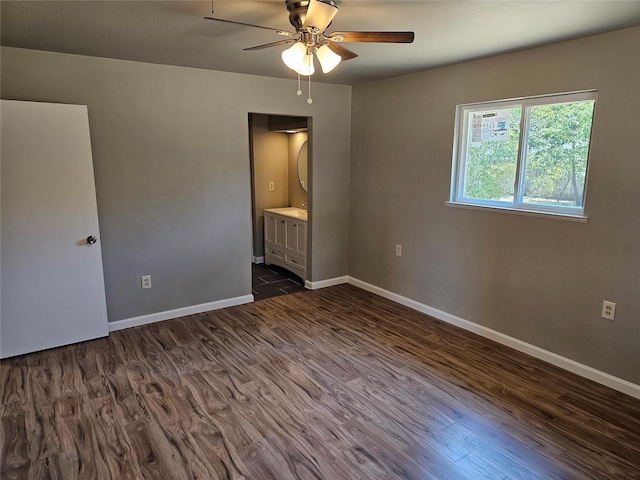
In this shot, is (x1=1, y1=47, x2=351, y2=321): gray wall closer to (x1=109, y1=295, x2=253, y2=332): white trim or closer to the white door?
(x1=109, y1=295, x2=253, y2=332): white trim

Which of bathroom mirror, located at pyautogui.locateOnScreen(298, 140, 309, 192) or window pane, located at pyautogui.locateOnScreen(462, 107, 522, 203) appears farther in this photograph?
bathroom mirror, located at pyautogui.locateOnScreen(298, 140, 309, 192)

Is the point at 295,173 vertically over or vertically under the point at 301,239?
over

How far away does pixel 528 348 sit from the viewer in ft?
10.5

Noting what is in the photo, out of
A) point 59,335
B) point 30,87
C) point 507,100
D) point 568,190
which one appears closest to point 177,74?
point 30,87

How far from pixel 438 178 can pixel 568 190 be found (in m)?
1.11

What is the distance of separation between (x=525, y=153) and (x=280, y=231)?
10.2 feet

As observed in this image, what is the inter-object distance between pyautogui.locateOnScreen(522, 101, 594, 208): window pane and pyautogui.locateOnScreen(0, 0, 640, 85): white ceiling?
505mm

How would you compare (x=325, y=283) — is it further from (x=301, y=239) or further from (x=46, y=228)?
(x=46, y=228)

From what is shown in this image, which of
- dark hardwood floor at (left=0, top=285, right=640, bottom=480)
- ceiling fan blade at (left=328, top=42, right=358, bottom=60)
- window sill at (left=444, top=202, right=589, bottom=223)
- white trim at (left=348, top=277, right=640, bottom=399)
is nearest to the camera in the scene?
dark hardwood floor at (left=0, top=285, right=640, bottom=480)

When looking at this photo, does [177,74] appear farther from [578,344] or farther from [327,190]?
[578,344]

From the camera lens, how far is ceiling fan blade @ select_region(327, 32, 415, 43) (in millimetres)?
1938

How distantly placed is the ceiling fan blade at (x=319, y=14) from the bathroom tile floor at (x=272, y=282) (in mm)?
3058

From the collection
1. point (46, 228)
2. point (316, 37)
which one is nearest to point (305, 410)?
point (316, 37)

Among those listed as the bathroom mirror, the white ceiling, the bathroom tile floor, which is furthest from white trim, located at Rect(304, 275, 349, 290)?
the white ceiling
